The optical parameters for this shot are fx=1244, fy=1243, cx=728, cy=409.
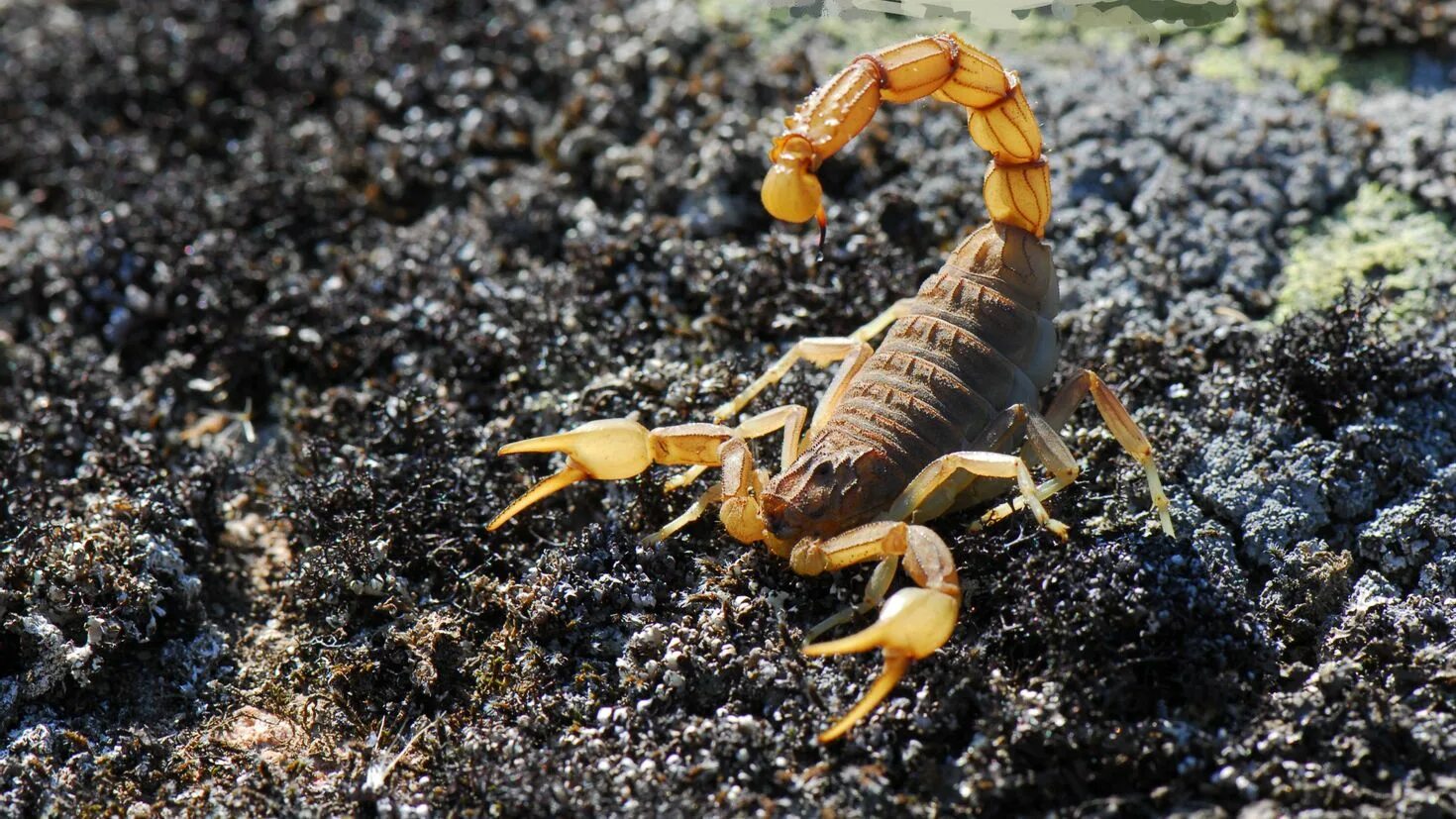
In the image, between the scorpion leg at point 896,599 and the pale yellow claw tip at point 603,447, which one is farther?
Result: the pale yellow claw tip at point 603,447

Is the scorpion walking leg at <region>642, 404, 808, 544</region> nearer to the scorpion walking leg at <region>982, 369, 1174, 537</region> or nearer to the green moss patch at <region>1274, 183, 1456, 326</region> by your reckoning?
the scorpion walking leg at <region>982, 369, 1174, 537</region>

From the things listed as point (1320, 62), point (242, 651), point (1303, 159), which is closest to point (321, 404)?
point (242, 651)

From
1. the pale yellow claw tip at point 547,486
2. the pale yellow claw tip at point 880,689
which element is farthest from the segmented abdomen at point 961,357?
the pale yellow claw tip at point 547,486

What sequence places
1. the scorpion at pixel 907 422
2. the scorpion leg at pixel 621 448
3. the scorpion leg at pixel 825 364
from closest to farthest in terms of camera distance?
the scorpion at pixel 907 422 → the scorpion leg at pixel 621 448 → the scorpion leg at pixel 825 364

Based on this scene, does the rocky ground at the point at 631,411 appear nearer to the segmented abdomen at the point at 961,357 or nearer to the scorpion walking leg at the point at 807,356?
the scorpion walking leg at the point at 807,356

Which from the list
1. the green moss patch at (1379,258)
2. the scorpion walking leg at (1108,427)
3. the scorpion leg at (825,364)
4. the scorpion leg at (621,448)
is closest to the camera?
the scorpion walking leg at (1108,427)

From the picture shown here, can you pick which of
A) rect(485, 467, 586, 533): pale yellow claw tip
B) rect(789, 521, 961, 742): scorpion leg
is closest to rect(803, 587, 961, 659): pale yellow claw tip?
rect(789, 521, 961, 742): scorpion leg

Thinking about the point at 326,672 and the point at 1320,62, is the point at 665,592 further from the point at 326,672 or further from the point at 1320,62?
the point at 1320,62
